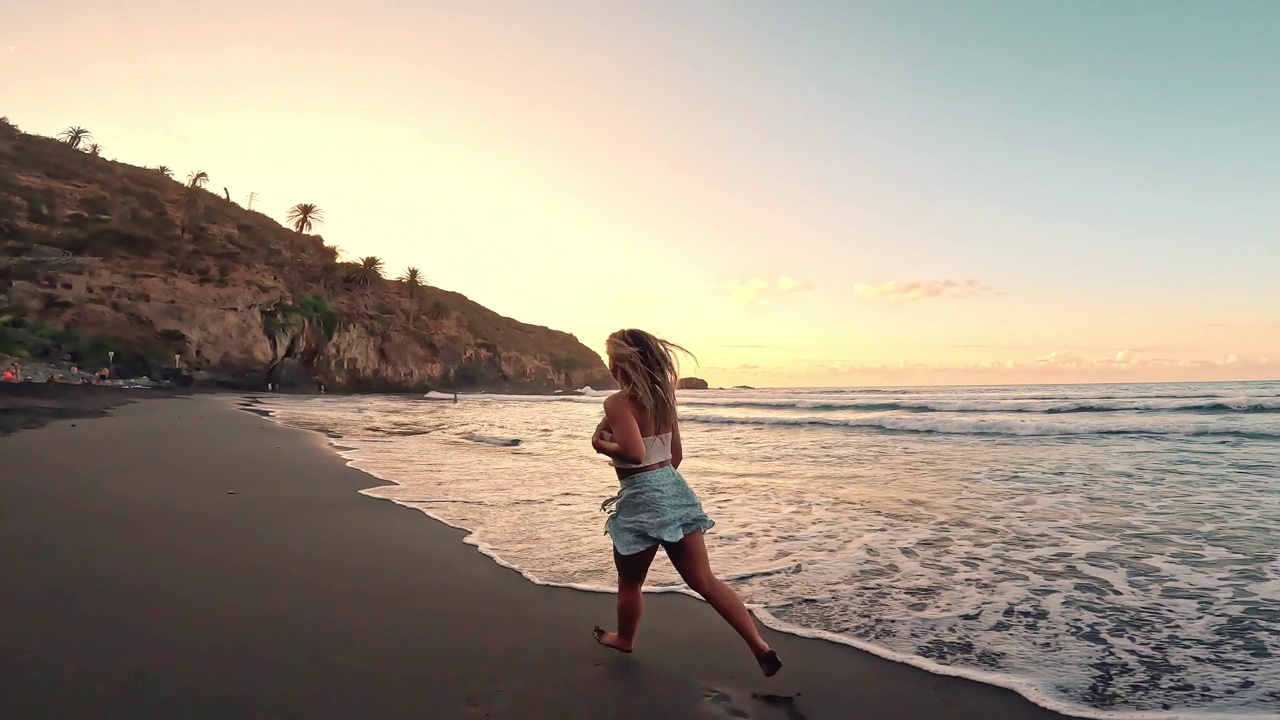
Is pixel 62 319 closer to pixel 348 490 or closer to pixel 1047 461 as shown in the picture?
pixel 348 490

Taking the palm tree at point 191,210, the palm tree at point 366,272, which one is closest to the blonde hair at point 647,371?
the palm tree at point 191,210

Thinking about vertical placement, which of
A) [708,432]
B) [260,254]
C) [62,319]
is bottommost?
[708,432]

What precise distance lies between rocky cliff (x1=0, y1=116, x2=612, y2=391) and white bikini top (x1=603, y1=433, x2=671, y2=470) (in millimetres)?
41693

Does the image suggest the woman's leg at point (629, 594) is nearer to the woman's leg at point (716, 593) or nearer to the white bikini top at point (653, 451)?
the woman's leg at point (716, 593)

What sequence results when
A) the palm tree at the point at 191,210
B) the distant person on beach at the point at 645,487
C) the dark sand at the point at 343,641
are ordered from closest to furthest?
the dark sand at the point at 343,641 < the distant person on beach at the point at 645,487 < the palm tree at the point at 191,210

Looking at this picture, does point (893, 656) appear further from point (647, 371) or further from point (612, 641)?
point (647, 371)

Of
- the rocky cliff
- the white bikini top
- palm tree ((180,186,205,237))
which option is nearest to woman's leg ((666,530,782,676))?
the white bikini top

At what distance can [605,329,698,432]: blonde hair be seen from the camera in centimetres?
316

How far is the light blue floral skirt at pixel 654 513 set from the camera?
310cm

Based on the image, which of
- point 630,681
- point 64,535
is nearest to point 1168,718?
point 630,681

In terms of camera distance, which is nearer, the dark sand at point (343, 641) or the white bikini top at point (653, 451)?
the dark sand at point (343, 641)

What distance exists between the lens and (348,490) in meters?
7.82

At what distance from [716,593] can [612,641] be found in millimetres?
655

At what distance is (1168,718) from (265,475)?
364 inches
